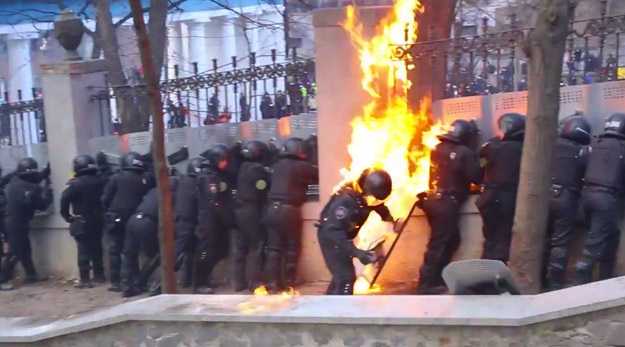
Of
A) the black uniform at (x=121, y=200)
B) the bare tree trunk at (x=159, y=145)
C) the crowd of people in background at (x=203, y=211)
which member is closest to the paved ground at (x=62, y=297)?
the crowd of people in background at (x=203, y=211)

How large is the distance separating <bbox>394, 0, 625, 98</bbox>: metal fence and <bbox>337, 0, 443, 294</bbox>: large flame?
0.22 meters

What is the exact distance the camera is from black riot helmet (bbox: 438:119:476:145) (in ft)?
28.0

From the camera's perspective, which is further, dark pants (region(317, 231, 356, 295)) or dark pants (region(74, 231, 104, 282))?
dark pants (region(74, 231, 104, 282))

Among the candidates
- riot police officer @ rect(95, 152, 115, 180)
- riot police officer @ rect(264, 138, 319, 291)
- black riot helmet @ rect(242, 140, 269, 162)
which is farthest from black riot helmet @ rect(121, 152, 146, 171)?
riot police officer @ rect(264, 138, 319, 291)

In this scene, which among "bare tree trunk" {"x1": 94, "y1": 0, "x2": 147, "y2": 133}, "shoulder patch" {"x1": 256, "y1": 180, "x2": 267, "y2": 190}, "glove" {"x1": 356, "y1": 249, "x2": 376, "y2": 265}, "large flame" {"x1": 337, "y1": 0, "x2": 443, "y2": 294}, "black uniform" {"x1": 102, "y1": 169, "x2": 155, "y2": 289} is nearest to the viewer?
"glove" {"x1": 356, "y1": 249, "x2": 376, "y2": 265}

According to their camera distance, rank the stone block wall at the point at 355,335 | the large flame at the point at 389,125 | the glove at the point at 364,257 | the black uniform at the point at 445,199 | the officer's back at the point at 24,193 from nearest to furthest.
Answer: the stone block wall at the point at 355,335 → the glove at the point at 364,257 → the black uniform at the point at 445,199 → the large flame at the point at 389,125 → the officer's back at the point at 24,193

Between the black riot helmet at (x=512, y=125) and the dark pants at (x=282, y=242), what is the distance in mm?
2396

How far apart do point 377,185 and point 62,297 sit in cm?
446

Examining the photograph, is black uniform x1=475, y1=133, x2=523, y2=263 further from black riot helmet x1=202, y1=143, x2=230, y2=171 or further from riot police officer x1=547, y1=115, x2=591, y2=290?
Answer: black riot helmet x1=202, y1=143, x2=230, y2=171

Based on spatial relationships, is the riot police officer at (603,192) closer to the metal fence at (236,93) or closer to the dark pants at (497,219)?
the dark pants at (497,219)

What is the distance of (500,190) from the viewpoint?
27.3ft

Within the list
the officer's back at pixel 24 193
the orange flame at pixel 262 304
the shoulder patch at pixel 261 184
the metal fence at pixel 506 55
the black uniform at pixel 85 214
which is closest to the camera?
the orange flame at pixel 262 304

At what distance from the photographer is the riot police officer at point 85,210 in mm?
10330

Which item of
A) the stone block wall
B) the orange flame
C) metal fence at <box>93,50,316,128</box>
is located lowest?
the stone block wall
